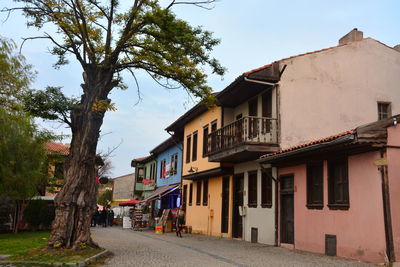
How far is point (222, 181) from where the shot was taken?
2089 centimetres

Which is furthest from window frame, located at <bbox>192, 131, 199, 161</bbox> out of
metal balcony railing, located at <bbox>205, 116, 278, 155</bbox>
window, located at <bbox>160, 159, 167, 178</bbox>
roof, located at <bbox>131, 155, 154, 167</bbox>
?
roof, located at <bbox>131, 155, 154, 167</bbox>

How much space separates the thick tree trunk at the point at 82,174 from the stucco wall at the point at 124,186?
143 ft

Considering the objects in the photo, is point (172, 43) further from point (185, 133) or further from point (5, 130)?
point (185, 133)

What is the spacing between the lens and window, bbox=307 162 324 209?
12.9 m

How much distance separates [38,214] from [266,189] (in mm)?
13568

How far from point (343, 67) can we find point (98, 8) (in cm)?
971

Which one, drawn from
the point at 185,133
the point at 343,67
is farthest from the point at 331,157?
the point at 185,133

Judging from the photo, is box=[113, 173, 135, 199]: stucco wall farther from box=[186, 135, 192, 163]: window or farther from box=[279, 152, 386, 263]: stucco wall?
box=[279, 152, 386, 263]: stucco wall

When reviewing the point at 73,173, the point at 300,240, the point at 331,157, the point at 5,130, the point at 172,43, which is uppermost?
the point at 172,43

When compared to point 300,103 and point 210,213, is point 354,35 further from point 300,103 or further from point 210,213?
point 210,213

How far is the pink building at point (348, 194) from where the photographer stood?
33.6 ft

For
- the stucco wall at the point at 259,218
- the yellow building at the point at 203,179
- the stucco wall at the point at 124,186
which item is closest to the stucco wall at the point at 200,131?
the yellow building at the point at 203,179

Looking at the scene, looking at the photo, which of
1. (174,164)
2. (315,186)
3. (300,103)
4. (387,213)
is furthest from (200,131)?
(387,213)

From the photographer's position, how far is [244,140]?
51.6 ft
